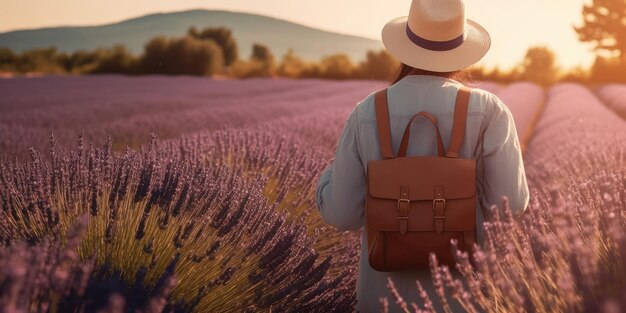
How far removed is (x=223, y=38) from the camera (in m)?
45.2

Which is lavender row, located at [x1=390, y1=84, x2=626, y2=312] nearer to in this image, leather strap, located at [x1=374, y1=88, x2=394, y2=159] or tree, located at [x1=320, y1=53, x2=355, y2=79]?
leather strap, located at [x1=374, y1=88, x2=394, y2=159]

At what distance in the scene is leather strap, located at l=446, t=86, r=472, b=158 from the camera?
2229 millimetres

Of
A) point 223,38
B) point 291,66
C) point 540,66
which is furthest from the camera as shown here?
point 540,66

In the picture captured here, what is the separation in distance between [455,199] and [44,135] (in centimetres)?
401

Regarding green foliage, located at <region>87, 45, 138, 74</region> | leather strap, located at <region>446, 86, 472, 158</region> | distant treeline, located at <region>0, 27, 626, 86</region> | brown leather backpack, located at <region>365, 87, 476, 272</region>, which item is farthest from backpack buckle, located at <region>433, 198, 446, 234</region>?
green foliage, located at <region>87, 45, 138, 74</region>

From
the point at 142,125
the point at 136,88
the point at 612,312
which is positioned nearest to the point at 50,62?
the point at 136,88

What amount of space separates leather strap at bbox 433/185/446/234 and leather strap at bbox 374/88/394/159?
6.8 inches

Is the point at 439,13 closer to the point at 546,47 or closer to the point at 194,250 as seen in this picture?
the point at 194,250

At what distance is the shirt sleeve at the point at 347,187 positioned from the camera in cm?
234

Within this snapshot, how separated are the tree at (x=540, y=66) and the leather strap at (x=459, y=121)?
4756 cm

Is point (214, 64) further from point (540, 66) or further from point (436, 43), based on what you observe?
point (436, 43)

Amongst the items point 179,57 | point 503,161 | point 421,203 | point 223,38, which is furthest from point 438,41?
point 223,38

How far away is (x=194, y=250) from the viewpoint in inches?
95.7

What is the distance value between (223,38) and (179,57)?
32.5 ft
